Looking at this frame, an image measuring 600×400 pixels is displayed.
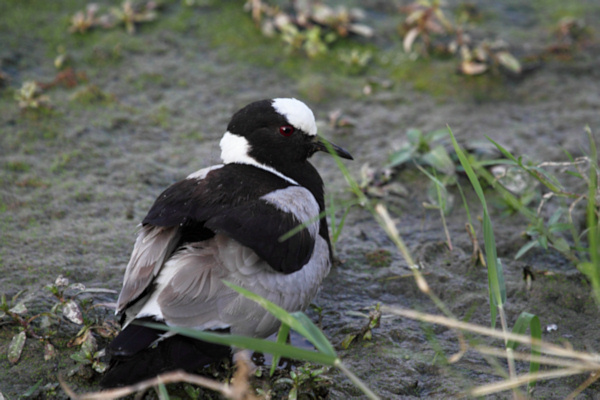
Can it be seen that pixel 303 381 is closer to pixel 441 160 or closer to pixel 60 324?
pixel 60 324

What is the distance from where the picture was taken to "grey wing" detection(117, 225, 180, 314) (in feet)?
9.44

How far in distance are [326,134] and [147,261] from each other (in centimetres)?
233

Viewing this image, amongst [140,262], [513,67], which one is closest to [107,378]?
[140,262]

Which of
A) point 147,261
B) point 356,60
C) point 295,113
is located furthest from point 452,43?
point 147,261

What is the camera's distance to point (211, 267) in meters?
2.88

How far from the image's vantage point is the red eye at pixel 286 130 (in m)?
3.63

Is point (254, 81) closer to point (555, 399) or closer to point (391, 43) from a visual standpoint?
point (391, 43)

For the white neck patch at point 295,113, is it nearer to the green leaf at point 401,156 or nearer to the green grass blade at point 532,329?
the green leaf at point 401,156

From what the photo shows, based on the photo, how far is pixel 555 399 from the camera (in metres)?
2.72

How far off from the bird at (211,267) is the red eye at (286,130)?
368mm

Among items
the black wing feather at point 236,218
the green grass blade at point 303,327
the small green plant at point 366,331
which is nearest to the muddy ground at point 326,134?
the small green plant at point 366,331

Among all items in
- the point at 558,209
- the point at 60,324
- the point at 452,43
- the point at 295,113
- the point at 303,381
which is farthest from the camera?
the point at 452,43

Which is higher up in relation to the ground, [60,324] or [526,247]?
[526,247]

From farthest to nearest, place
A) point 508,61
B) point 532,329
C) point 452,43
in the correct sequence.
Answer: point 452,43, point 508,61, point 532,329
